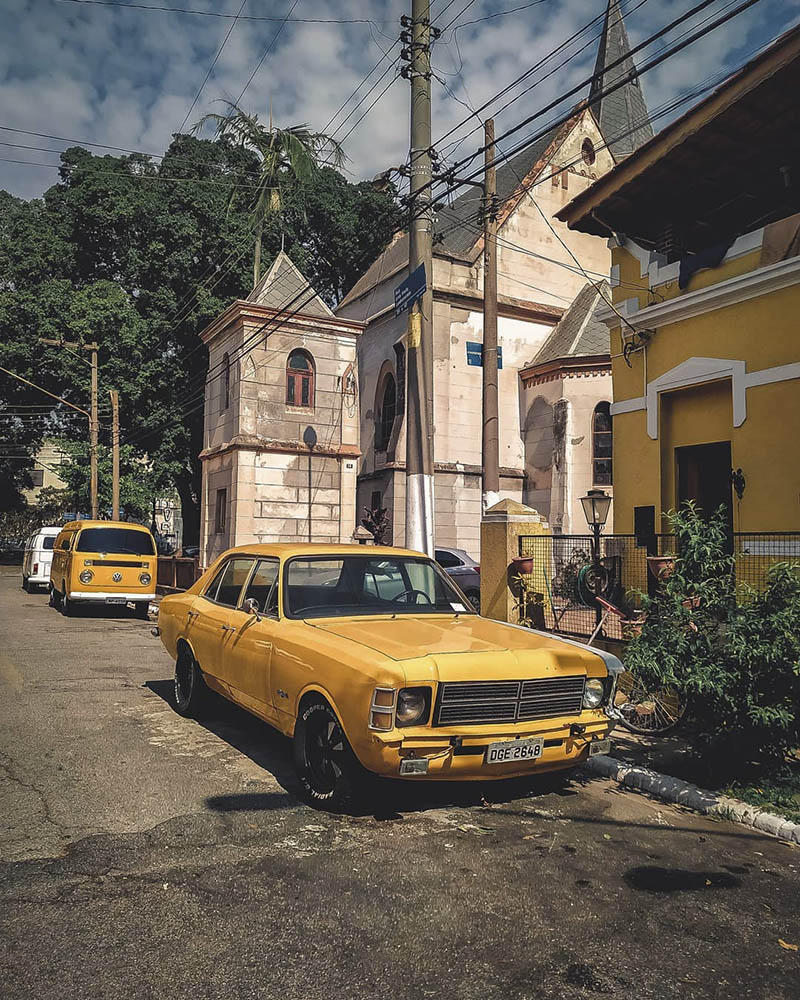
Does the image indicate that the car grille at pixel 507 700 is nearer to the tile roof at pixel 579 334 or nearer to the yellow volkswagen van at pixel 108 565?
the yellow volkswagen van at pixel 108 565

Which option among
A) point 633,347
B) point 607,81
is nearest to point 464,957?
point 633,347

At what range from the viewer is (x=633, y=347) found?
11.5m

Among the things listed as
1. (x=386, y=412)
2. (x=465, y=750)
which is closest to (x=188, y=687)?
(x=465, y=750)

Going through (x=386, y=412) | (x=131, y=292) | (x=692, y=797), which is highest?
(x=131, y=292)

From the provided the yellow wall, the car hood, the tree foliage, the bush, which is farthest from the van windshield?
the tree foliage

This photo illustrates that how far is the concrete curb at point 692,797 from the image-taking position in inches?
196

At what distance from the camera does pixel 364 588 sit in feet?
20.0

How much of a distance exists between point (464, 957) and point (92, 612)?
56.3 ft

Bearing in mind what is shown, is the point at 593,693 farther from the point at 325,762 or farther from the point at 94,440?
the point at 94,440

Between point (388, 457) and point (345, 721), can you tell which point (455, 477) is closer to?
point (388, 457)

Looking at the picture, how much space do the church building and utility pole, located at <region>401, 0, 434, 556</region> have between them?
1228 centimetres

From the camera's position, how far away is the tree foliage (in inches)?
1289

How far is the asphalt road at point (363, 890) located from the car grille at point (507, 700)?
2.23ft

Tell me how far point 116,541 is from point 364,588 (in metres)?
12.4
